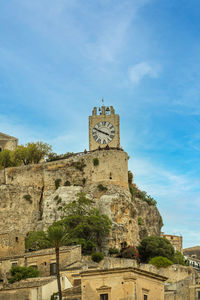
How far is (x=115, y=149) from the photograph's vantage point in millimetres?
82938

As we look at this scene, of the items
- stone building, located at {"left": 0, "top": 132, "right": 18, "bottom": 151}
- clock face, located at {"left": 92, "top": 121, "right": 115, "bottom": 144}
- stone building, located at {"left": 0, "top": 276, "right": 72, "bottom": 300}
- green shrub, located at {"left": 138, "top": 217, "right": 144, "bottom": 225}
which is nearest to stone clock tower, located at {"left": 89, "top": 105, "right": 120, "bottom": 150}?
clock face, located at {"left": 92, "top": 121, "right": 115, "bottom": 144}

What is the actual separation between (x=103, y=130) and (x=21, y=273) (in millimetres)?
30473

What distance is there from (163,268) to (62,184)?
20182mm

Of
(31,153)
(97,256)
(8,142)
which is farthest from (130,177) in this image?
(8,142)

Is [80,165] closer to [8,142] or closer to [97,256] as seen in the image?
[97,256]

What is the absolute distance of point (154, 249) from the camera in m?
75.6

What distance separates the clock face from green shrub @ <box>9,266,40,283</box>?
91.5 feet

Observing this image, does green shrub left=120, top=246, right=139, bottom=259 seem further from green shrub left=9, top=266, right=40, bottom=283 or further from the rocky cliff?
green shrub left=9, top=266, right=40, bottom=283

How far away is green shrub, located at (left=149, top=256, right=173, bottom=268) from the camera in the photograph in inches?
2734

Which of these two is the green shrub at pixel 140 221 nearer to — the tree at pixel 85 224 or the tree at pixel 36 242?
the tree at pixel 85 224

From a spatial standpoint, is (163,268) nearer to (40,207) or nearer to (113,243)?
(113,243)

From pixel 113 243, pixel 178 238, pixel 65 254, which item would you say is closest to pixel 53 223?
pixel 113 243

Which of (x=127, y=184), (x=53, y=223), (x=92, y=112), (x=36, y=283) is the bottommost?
(x=36, y=283)

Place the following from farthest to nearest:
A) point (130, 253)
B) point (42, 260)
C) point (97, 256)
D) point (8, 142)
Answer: point (8, 142)
point (130, 253)
point (97, 256)
point (42, 260)
